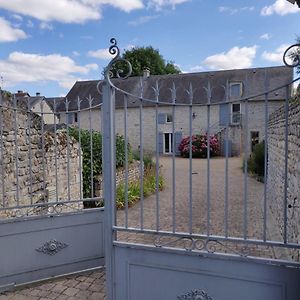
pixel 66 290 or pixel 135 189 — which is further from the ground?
pixel 135 189

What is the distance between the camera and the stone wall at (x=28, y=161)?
12.0ft

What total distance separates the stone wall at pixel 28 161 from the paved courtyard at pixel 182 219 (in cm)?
101

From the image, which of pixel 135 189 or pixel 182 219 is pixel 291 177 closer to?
pixel 182 219

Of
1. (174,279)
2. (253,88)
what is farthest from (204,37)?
(253,88)

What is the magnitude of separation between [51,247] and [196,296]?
1.87m

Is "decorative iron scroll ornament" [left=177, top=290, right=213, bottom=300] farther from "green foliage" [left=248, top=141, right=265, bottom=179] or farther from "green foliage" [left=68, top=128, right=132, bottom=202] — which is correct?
"green foliage" [left=248, top=141, right=265, bottom=179]

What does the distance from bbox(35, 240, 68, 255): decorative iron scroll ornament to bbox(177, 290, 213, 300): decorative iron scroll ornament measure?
169cm

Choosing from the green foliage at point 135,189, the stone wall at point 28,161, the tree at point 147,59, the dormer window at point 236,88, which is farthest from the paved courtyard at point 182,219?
the tree at point 147,59

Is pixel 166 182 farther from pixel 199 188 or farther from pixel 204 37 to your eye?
pixel 204 37

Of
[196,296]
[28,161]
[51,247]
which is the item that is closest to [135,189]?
[28,161]

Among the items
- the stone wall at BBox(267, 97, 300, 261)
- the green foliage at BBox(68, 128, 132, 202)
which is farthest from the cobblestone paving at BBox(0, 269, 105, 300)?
the green foliage at BBox(68, 128, 132, 202)

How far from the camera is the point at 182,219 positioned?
721cm

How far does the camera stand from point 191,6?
6488 mm

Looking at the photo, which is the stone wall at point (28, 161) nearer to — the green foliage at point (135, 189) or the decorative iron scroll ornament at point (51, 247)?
the decorative iron scroll ornament at point (51, 247)
